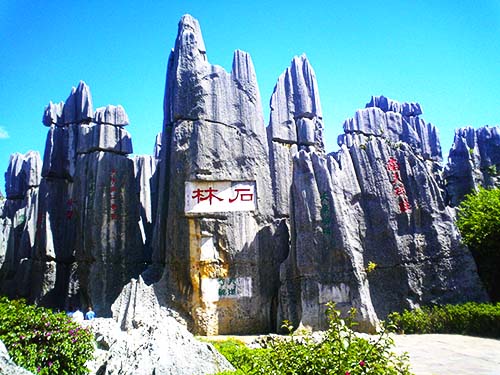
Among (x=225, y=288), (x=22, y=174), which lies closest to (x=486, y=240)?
(x=225, y=288)

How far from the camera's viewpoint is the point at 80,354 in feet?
19.8

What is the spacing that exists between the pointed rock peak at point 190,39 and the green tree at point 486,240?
9.72 metres

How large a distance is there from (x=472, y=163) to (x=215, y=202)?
709 inches

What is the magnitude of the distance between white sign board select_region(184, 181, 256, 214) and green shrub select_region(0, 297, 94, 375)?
18.9 feet

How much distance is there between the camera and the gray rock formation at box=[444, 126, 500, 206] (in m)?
23.1

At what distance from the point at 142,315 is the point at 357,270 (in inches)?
216

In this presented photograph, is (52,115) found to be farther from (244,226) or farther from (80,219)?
(244,226)

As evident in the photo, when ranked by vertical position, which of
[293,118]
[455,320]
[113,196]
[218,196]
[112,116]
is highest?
[112,116]

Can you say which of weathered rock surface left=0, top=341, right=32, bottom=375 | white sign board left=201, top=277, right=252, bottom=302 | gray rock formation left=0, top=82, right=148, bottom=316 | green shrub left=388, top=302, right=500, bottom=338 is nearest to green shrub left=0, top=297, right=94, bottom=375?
weathered rock surface left=0, top=341, right=32, bottom=375

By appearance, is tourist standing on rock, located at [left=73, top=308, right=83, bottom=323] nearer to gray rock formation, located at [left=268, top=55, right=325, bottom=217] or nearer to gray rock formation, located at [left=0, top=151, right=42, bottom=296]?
gray rock formation, located at [left=268, top=55, right=325, bottom=217]

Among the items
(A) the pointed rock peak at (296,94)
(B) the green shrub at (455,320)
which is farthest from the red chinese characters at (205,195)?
(A) the pointed rock peak at (296,94)

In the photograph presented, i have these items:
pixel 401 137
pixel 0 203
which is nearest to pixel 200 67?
pixel 401 137

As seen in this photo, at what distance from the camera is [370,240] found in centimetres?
1187

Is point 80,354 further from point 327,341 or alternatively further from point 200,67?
point 200,67
